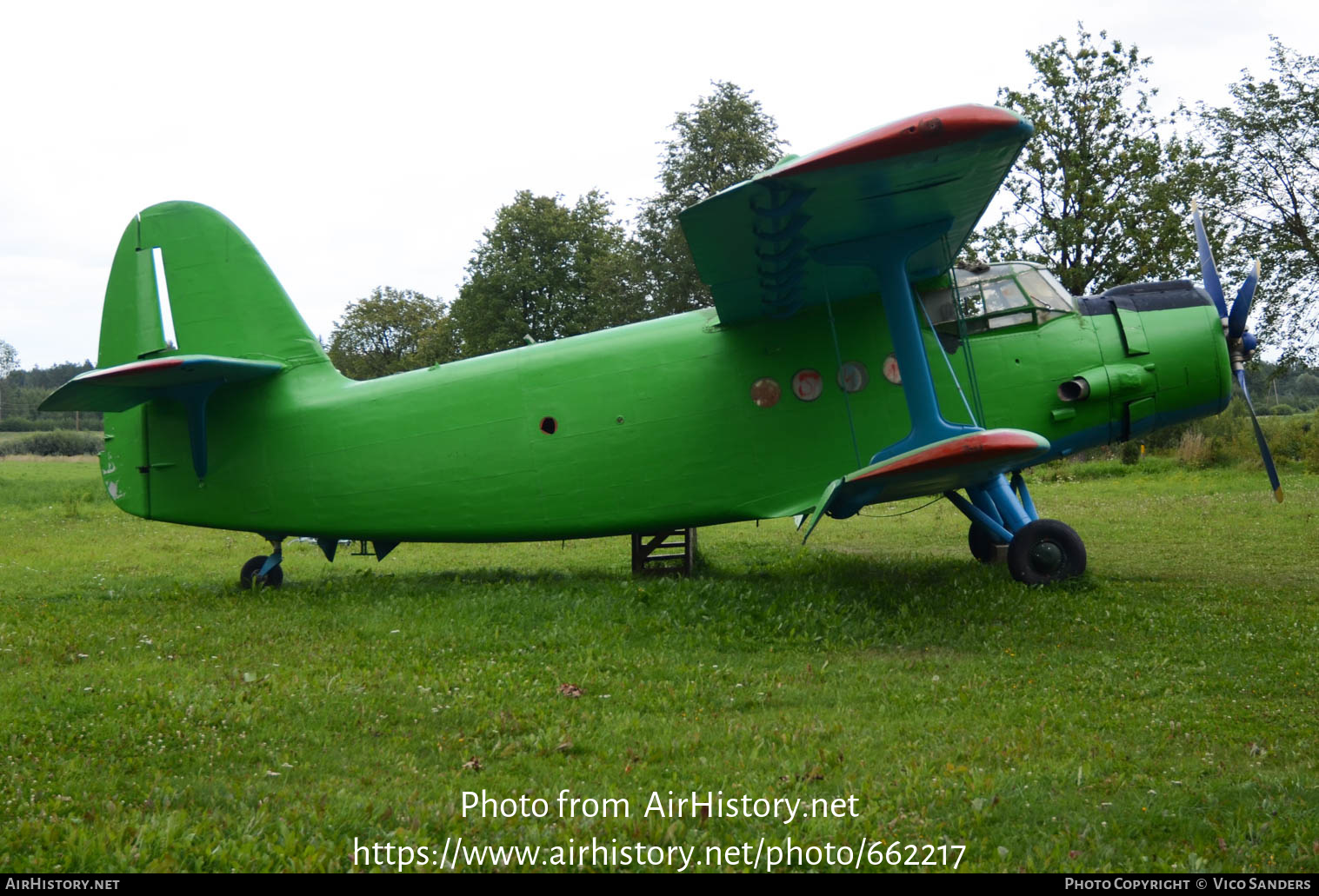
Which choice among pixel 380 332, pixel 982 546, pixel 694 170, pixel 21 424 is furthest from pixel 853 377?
pixel 21 424

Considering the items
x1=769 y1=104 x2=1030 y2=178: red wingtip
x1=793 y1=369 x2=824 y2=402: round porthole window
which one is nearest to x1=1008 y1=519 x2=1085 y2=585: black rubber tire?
x1=793 y1=369 x2=824 y2=402: round porthole window

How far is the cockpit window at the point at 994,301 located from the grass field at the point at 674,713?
2.67 meters

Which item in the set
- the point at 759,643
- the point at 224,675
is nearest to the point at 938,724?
the point at 759,643

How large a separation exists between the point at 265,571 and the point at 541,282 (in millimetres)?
32825

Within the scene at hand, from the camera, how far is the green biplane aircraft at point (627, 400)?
9.66 metres

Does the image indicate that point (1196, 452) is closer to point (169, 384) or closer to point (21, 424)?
point (169, 384)

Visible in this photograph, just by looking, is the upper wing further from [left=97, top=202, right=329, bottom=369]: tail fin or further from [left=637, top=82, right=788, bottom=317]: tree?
[left=637, top=82, right=788, bottom=317]: tree

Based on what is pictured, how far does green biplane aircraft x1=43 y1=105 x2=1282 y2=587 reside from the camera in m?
9.66

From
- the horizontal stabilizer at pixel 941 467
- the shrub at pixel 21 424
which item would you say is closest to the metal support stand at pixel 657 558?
the horizontal stabilizer at pixel 941 467

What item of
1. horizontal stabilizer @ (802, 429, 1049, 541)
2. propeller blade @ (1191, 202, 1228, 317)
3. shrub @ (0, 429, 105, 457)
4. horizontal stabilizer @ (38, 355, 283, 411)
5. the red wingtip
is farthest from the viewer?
shrub @ (0, 429, 105, 457)

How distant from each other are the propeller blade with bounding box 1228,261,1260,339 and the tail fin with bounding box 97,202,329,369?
390 inches

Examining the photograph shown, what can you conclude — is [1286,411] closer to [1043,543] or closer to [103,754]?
[1043,543]

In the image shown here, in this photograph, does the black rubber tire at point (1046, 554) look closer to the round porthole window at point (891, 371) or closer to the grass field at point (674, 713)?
the grass field at point (674, 713)

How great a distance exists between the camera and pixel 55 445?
5600 centimetres
